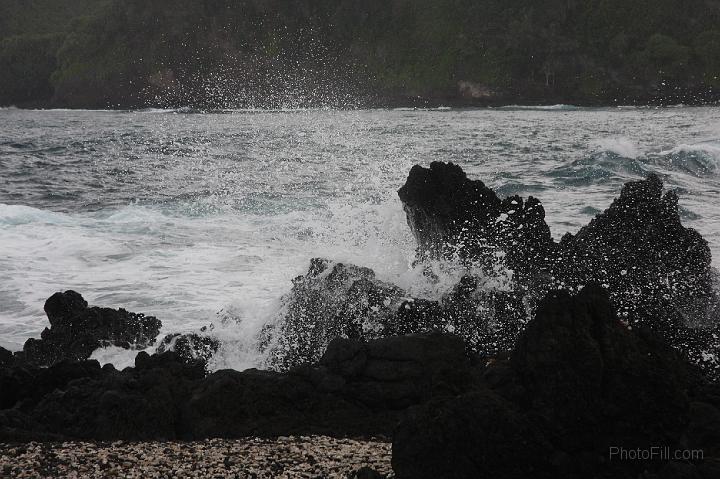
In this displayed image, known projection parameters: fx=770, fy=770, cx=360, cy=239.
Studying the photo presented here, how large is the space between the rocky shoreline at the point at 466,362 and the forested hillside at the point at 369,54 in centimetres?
7423

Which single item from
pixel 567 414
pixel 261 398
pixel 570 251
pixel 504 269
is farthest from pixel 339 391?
pixel 570 251

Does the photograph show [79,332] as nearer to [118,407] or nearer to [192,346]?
[192,346]

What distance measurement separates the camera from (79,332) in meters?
7.99

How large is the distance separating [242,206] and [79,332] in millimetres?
9236

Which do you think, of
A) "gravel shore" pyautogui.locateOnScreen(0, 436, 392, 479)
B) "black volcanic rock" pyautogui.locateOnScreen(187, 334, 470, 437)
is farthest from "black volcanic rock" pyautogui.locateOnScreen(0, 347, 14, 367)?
"black volcanic rock" pyautogui.locateOnScreen(187, 334, 470, 437)

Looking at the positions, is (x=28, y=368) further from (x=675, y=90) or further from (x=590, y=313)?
(x=675, y=90)

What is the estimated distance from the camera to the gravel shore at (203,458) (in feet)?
15.4

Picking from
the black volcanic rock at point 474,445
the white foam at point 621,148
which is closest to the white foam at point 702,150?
the white foam at point 621,148

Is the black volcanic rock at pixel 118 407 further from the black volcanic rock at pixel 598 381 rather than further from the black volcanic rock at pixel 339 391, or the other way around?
the black volcanic rock at pixel 598 381

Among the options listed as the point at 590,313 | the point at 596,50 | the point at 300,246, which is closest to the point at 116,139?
the point at 300,246

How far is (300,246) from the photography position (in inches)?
515

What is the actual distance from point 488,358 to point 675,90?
8170cm

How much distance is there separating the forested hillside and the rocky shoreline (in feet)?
244

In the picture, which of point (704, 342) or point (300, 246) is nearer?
point (704, 342)
